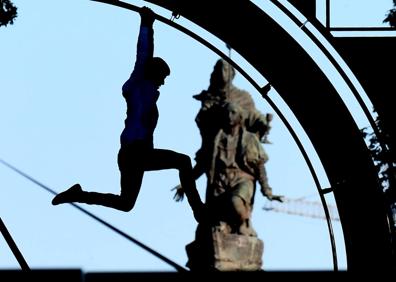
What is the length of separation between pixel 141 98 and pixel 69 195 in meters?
0.96

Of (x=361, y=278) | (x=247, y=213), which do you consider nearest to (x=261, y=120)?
(x=247, y=213)

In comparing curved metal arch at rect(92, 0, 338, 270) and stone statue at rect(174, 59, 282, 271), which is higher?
stone statue at rect(174, 59, 282, 271)

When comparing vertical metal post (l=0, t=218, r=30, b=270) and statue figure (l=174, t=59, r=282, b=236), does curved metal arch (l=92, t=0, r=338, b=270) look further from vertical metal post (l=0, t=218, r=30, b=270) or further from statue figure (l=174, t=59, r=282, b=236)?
statue figure (l=174, t=59, r=282, b=236)

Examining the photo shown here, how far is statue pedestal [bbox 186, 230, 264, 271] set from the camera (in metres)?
29.3

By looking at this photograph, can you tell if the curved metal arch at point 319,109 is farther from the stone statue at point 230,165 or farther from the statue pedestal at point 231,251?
the stone statue at point 230,165

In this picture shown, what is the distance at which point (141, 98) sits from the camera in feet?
43.0

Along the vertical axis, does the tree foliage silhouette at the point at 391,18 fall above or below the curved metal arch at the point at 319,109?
above

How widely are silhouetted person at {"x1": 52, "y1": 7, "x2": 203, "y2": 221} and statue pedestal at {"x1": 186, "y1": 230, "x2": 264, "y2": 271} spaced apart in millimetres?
15966

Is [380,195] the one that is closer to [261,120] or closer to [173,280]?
Result: [173,280]

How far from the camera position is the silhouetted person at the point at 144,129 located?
13086 millimetres

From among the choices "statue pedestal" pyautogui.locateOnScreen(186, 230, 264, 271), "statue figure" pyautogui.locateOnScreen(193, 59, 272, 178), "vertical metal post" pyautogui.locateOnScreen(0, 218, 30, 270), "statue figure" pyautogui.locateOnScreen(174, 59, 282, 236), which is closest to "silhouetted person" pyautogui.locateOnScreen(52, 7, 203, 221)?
"vertical metal post" pyautogui.locateOnScreen(0, 218, 30, 270)

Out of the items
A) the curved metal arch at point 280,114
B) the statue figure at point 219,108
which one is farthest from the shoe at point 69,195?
the statue figure at point 219,108

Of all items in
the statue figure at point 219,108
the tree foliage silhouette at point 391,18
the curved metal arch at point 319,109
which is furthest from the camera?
the statue figure at point 219,108

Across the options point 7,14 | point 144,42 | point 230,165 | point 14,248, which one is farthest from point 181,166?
point 230,165
